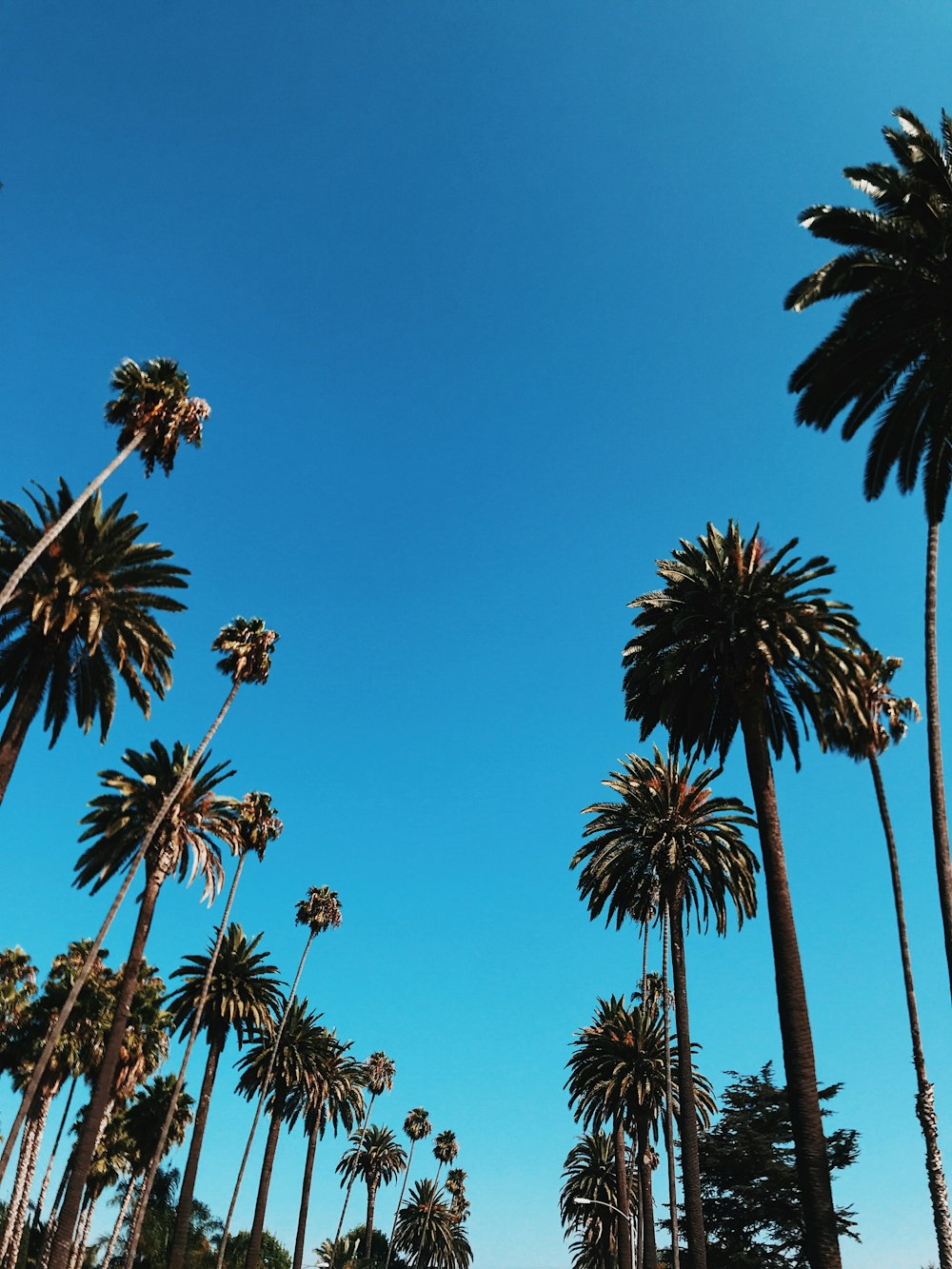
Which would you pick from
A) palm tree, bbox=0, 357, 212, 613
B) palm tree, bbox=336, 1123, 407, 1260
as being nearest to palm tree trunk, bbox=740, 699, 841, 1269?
palm tree, bbox=0, 357, 212, 613

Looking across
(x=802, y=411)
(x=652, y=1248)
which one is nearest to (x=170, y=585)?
(x=802, y=411)

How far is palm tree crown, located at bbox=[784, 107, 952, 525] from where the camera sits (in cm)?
1819

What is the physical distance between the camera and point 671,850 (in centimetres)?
3712

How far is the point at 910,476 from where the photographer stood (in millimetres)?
20891

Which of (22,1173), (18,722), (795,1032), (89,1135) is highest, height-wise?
(18,722)

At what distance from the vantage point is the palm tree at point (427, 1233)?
9925cm

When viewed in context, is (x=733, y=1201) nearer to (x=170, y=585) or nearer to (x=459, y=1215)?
(x=170, y=585)

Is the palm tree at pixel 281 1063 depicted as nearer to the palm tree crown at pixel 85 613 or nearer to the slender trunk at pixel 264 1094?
the slender trunk at pixel 264 1094

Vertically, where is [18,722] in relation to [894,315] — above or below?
below

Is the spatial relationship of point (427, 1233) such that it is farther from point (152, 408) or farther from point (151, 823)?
→ point (152, 408)

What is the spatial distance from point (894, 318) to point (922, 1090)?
82.6 ft

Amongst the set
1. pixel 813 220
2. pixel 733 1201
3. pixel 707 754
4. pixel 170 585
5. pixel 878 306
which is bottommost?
pixel 733 1201

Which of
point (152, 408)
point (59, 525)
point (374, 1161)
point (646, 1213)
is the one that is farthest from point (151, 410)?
point (374, 1161)

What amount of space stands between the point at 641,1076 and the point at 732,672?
109 feet
